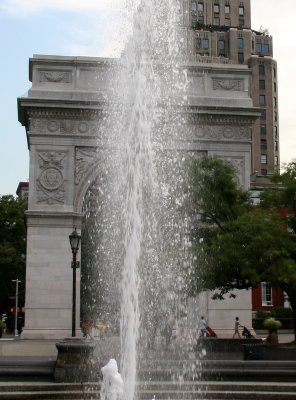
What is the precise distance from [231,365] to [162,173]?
14.5 metres

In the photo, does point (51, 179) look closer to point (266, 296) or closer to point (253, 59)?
point (266, 296)

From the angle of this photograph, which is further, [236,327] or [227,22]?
[227,22]

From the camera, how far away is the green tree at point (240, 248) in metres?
24.4

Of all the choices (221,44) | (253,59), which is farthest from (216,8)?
(253,59)

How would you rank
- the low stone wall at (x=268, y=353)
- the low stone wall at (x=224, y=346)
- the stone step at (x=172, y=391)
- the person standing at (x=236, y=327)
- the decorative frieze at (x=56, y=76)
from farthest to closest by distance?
the decorative frieze at (x=56, y=76) < the person standing at (x=236, y=327) < the low stone wall at (x=224, y=346) < the low stone wall at (x=268, y=353) < the stone step at (x=172, y=391)

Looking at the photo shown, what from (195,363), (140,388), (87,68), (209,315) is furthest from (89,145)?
(140,388)

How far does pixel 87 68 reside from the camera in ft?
126

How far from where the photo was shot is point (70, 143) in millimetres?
37688

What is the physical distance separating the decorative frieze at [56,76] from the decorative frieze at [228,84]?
292 inches

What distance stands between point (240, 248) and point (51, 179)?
47.5 feet

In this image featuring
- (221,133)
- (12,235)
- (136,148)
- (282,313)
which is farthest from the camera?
(12,235)

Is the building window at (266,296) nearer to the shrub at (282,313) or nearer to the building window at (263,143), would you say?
the shrub at (282,313)

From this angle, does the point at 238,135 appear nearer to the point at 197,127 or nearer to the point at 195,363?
the point at 197,127

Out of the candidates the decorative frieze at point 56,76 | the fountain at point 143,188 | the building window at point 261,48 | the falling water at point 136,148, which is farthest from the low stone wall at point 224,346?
the building window at point 261,48
